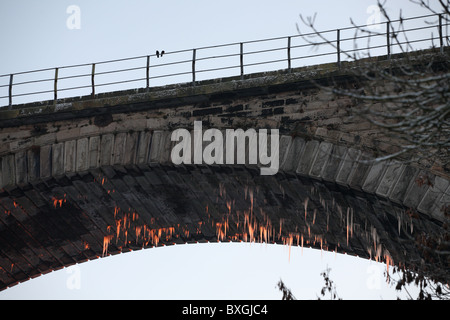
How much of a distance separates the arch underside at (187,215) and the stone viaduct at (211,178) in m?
0.04

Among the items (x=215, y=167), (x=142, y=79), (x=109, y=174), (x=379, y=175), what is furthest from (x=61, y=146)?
(x=379, y=175)

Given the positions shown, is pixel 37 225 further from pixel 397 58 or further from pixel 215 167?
pixel 397 58

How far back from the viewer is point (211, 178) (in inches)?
589

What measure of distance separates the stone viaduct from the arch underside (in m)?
0.04

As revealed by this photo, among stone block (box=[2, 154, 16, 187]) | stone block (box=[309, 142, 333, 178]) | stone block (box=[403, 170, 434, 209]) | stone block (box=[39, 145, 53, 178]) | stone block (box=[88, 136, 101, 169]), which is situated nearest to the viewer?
stone block (box=[403, 170, 434, 209])

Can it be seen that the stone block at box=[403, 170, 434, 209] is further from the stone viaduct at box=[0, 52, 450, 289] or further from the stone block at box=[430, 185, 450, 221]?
the stone block at box=[430, 185, 450, 221]

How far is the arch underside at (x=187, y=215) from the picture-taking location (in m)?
14.3

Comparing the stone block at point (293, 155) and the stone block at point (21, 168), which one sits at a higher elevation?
the stone block at point (21, 168)

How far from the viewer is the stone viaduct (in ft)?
42.9

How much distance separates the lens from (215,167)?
14.3m

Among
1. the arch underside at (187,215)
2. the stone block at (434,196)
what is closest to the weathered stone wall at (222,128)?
the stone block at (434,196)

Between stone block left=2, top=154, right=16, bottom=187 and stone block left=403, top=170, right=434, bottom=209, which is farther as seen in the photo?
stone block left=2, top=154, right=16, bottom=187

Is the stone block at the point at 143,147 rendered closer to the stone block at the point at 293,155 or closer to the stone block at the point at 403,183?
the stone block at the point at 293,155

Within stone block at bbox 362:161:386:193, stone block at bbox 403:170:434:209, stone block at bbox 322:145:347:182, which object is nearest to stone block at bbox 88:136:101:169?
stone block at bbox 322:145:347:182
